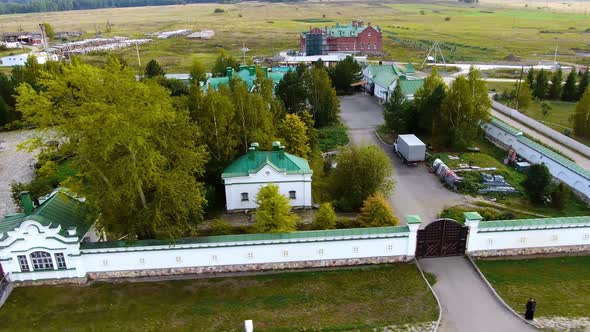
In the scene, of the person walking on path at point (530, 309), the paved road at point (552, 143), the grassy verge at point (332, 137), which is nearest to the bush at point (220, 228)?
the person walking on path at point (530, 309)

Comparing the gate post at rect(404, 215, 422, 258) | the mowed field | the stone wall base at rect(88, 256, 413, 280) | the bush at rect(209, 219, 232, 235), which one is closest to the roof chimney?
the stone wall base at rect(88, 256, 413, 280)

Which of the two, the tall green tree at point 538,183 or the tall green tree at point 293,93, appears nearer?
the tall green tree at point 538,183

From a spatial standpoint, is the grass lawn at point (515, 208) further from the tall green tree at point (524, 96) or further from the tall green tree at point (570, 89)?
the tall green tree at point (570, 89)

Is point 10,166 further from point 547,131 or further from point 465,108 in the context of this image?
point 547,131

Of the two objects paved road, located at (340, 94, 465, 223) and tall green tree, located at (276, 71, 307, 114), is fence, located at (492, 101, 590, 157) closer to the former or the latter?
paved road, located at (340, 94, 465, 223)

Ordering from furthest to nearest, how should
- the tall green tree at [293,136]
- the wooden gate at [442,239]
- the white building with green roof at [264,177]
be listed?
the tall green tree at [293,136]
the white building with green roof at [264,177]
the wooden gate at [442,239]

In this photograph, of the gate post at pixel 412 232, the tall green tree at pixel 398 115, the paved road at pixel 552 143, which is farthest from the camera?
the tall green tree at pixel 398 115

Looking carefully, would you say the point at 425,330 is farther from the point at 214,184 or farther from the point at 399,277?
the point at 214,184
